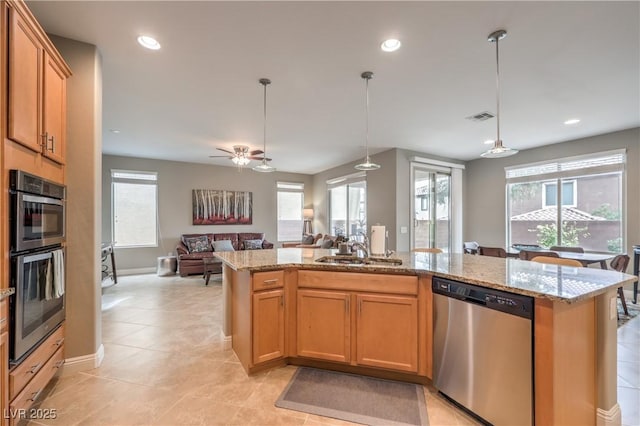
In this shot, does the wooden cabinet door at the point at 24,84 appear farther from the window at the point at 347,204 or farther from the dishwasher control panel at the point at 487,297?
the window at the point at 347,204

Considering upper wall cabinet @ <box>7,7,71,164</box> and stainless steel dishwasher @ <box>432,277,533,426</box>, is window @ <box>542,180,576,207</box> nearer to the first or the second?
stainless steel dishwasher @ <box>432,277,533,426</box>

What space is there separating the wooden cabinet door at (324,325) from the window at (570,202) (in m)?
5.34

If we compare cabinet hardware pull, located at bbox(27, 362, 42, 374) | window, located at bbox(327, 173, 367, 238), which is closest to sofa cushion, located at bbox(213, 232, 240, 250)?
window, located at bbox(327, 173, 367, 238)

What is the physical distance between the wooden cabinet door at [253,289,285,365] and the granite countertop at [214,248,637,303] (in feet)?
0.84

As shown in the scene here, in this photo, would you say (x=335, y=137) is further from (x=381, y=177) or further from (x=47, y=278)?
(x=47, y=278)

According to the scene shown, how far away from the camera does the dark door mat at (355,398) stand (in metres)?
1.87

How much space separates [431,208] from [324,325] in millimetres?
4863

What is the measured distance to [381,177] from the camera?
621cm

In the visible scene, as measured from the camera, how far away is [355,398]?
6.79ft

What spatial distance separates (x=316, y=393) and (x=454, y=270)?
1.38 m

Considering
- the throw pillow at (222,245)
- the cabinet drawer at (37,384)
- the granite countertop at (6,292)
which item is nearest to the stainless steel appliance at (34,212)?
the granite countertop at (6,292)

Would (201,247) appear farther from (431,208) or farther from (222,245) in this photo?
(431,208)

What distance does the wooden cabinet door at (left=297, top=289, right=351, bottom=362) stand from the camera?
2338 millimetres

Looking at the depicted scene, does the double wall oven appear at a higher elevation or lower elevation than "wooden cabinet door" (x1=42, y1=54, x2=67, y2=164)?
lower
